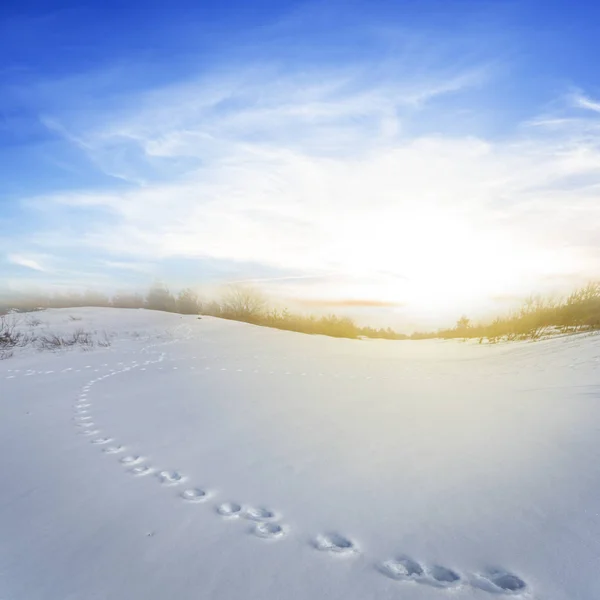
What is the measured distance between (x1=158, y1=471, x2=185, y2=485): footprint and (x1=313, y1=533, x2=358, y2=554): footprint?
103 centimetres

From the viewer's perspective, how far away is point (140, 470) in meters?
2.74

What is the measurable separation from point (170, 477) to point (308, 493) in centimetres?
87

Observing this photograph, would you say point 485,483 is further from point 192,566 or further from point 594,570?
point 192,566

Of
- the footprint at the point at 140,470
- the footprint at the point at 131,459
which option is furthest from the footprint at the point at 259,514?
the footprint at the point at 131,459

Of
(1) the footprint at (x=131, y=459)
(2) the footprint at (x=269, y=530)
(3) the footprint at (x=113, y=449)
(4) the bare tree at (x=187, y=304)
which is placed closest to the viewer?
(2) the footprint at (x=269, y=530)

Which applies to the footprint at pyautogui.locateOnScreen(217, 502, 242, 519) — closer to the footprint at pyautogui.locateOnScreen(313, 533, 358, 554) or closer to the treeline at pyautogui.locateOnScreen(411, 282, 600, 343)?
the footprint at pyautogui.locateOnScreen(313, 533, 358, 554)

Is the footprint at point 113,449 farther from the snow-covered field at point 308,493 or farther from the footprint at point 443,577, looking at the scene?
the footprint at point 443,577

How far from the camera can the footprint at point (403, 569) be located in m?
1.59

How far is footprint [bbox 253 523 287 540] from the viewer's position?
6.19 feet

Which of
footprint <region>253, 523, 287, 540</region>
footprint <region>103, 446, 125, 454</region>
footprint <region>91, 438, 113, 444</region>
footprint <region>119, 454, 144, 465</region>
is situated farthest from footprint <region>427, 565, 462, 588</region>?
footprint <region>91, 438, 113, 444</region>

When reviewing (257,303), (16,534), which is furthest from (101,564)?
(257,303)

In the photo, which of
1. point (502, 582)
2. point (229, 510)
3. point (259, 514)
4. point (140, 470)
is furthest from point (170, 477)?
point (502, 582)

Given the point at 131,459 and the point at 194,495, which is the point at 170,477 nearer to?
the point at 194,495

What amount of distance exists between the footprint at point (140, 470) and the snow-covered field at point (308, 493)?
0.03m
